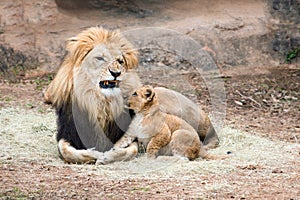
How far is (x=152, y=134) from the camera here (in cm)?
539

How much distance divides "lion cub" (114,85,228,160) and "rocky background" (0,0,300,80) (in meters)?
4.39

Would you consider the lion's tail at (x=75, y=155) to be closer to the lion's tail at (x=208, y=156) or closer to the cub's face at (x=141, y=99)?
the cub's face at (x=141, y=99)

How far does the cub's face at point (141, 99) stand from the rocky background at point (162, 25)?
4400 mm

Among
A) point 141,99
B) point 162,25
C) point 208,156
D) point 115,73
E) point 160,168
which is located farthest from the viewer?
point 162,25

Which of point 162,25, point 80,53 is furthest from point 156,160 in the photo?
point 162,25

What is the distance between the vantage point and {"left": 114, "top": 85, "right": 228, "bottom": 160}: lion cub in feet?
17.6

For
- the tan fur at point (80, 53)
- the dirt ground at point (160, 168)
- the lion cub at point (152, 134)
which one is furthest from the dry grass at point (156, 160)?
the tan fur at point (80, 53)

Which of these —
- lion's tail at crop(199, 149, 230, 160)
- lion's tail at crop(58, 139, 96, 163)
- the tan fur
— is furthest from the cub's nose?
lion's tail at crop(199, 149, 230, 160)

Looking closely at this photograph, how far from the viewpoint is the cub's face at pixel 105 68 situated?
16.4 ft

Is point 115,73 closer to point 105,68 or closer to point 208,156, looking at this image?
point 105,68

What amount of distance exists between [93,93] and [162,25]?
530cm

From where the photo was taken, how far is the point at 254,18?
33.9 feet

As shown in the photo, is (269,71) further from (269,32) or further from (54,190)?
(54,190)

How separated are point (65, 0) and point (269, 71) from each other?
11.7 ft
